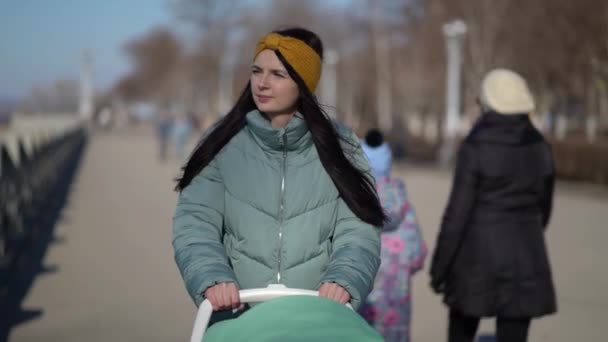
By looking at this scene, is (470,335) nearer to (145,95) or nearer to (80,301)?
(80,301)

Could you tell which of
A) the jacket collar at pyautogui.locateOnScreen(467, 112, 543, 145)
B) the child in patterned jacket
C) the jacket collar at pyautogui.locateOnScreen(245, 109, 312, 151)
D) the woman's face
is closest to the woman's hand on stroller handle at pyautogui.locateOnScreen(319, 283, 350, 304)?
the jacket collar at pyautogui.locateOnScreen(245, 109, 312, 151)

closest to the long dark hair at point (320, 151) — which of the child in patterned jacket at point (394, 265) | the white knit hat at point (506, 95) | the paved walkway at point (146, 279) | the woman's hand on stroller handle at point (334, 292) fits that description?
the woman's hand on stroller handle at point (334, 292)

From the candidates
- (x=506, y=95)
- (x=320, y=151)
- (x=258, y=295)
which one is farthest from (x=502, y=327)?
(x=258, y=295)

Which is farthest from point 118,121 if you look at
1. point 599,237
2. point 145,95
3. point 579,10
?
point 599,237

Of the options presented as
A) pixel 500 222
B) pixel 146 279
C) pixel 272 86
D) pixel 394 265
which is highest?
pixel 272 86

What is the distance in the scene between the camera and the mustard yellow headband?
2.95 metres

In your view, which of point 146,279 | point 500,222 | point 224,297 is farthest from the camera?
point 146,279

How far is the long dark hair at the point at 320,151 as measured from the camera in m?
2.92

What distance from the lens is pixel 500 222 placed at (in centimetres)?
487

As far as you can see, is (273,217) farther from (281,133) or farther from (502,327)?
(502,327)

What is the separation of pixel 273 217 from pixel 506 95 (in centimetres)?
239

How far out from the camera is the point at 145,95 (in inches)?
4348

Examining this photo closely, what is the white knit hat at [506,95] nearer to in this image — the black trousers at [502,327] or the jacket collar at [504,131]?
the jacket collar at [504,131]

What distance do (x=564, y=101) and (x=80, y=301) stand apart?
57206 millimetres
